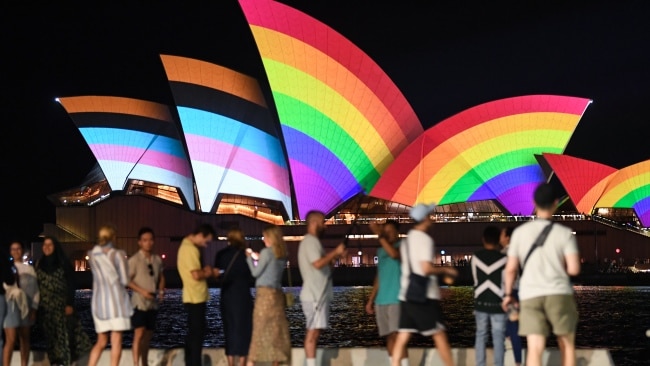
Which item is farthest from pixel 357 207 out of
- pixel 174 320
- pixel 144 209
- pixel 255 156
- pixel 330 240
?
pixel 174 320

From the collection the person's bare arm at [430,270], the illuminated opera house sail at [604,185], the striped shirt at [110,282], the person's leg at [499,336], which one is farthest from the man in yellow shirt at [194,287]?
the illuminated opera house sail at [604,185]

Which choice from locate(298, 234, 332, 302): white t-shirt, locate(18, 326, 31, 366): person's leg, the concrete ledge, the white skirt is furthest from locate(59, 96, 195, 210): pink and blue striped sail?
locate(298, 234, 332, 302): white t-shirt

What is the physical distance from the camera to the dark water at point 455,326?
655 inches

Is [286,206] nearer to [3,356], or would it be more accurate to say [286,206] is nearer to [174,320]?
[174,320]

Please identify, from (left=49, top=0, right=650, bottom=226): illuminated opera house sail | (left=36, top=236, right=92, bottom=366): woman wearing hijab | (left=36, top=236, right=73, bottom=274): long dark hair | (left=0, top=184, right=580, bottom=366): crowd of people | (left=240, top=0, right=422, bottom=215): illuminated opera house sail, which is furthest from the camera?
(left=49, top=0, right=650, bottom=226): illuminated opera house sail

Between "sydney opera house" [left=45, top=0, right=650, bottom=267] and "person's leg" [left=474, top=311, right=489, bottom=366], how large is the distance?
34253 mm

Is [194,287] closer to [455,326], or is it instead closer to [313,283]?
[313,283]

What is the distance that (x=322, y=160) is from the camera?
48781mm

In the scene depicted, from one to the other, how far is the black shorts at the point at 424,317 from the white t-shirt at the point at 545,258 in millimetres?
1234

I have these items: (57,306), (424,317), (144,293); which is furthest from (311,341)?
(57,306)

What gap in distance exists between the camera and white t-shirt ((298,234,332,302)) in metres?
9.96

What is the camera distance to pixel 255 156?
5181 cm

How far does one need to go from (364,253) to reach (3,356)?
4372 cm

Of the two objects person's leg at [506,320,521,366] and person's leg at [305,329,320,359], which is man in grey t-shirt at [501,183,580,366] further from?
person's leg at [305,329,320,359]
